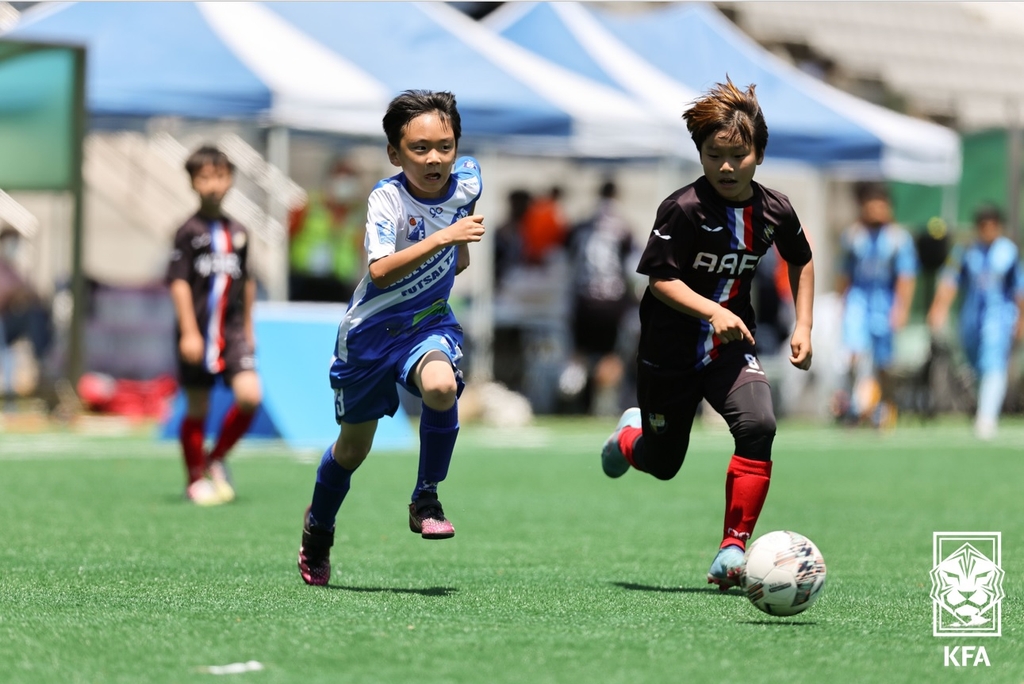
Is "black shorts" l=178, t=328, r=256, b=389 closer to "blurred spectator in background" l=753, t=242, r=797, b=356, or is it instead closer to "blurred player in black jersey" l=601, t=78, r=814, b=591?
"blurred player in black jersey" l=601, t=78, r=814, b=591

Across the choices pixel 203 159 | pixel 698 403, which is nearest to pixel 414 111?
pixel 698 403

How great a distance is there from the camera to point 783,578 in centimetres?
512

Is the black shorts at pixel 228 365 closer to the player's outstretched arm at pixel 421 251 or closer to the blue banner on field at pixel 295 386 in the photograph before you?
the blue banner on field at pixel 295 386

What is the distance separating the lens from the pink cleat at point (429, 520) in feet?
18.3

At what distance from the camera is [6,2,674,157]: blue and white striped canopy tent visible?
16.0m

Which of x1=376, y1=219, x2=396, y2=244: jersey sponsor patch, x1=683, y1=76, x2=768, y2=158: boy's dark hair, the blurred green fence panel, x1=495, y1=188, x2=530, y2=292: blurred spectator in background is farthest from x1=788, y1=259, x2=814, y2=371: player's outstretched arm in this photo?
x1=495, y1=188, x2=530, y2=292: blurred spectator in background

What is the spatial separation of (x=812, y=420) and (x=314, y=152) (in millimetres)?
8474

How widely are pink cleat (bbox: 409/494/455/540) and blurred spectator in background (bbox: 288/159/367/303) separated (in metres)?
12.1

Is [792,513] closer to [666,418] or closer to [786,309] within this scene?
[666,418]

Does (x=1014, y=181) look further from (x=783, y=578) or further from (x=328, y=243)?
(x=783, y=578)

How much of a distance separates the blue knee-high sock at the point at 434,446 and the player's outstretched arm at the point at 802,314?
1248 millimetres

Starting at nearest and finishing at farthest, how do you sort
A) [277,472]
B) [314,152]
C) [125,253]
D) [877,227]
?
1. [277,472]
2. [877,227]
3. [125,253]
4. [314,152]

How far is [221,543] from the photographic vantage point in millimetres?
7336

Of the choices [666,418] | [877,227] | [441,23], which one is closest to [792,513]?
[666,418]
